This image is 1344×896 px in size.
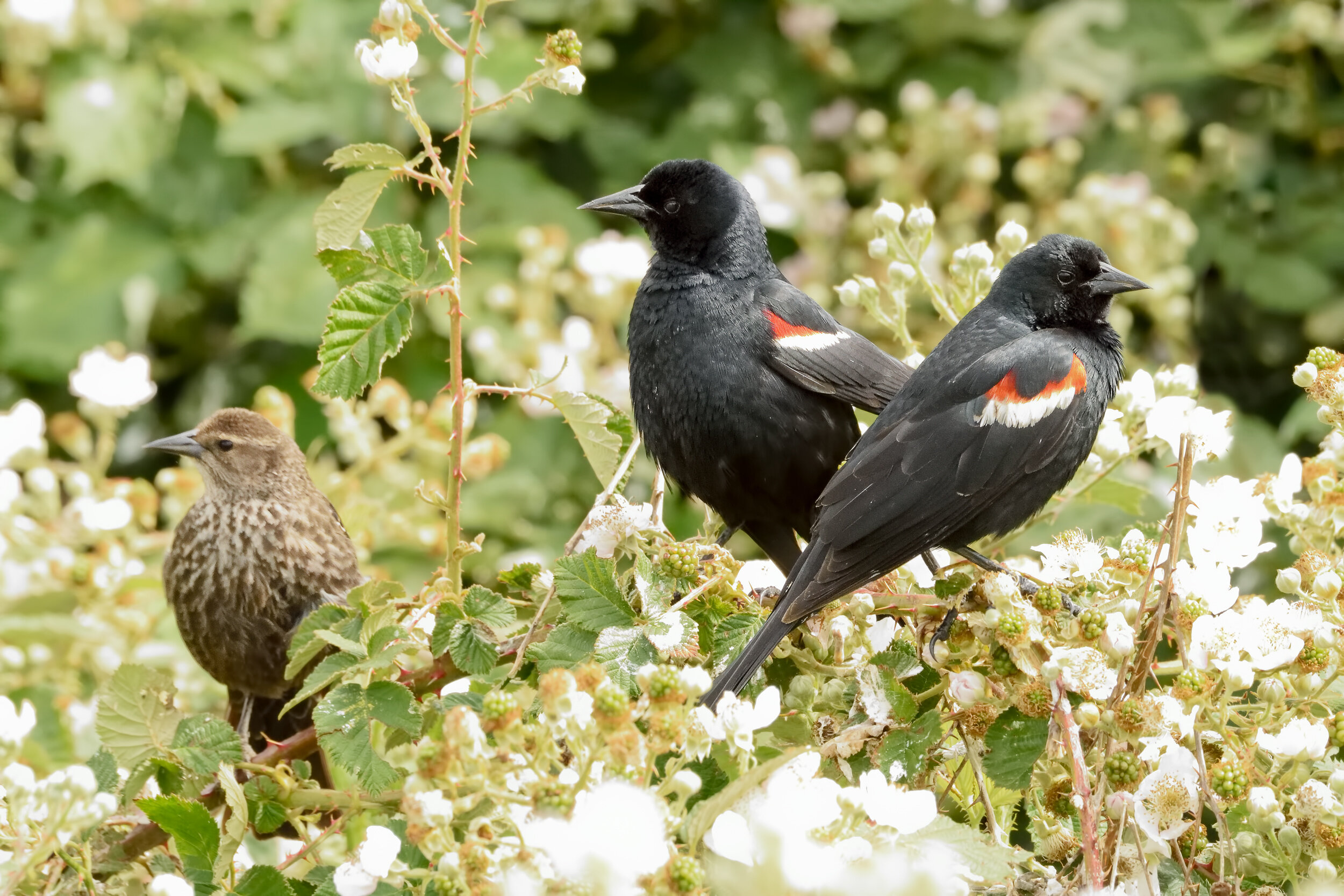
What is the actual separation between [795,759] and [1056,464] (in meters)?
0.94

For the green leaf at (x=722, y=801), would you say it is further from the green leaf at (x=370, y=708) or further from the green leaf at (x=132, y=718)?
the green leaf at (x=132, y=718)

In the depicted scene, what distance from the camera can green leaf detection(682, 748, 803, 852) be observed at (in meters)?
1.29

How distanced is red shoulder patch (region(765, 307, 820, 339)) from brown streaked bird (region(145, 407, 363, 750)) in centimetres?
83

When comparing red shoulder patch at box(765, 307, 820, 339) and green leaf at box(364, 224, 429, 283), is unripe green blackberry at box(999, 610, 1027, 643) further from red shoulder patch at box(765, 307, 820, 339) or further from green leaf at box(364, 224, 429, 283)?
red shoulder patch at box(765, 307, 820, 339)

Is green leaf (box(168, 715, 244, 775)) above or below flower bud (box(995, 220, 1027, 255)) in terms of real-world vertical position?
below

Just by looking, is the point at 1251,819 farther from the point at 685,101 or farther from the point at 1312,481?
the point at 685,101

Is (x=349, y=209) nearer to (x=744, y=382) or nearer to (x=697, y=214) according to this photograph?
(x=744, y=382)

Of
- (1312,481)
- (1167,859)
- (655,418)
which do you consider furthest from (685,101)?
(1167,859)

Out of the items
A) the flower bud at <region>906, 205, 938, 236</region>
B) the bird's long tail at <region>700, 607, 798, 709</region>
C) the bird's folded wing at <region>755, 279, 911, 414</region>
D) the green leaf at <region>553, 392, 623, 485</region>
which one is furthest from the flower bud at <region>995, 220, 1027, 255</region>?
the bird's long tail at <region>700, 607, 798, 709</region>

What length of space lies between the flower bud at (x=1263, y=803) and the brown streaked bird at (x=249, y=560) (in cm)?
145

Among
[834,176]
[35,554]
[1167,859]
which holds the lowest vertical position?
[35,554]

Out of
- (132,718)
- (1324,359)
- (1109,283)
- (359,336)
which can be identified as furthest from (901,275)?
(132,718)

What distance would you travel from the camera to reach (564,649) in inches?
66.2

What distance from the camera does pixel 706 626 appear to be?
1.78 m
